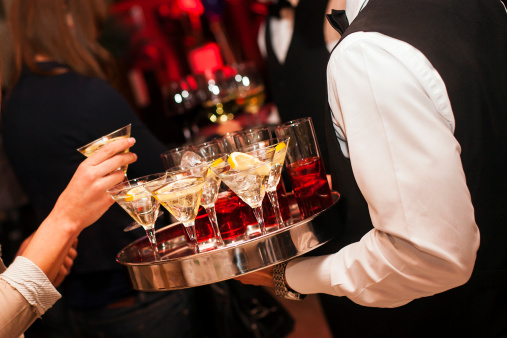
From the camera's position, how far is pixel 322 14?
2.61m

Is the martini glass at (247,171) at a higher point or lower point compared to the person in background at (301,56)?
lower

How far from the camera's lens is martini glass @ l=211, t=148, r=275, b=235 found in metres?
1.28

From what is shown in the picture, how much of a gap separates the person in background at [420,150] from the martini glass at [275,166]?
0.43 feet

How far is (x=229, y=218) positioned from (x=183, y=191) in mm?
227

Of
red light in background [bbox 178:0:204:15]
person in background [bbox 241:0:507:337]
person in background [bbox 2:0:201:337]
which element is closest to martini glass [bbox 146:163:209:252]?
person in background [bbox 241:0:507:337]

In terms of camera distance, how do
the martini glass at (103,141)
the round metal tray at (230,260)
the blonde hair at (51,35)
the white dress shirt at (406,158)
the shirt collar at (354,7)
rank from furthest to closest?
the blonde hair at (51,35), the martini glass at (103,141), the shirt collar at (354,7), the round metal tray at (230,260), the white dress shirt at (406,158)

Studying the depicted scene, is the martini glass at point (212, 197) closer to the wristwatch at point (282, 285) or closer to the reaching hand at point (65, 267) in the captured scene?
the wristwatch at point (282, 285)

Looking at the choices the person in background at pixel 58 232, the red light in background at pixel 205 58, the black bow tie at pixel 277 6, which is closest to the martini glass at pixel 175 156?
the person in background at pixel 58 232

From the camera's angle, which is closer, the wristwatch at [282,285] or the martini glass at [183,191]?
the martini glass at [183,191]

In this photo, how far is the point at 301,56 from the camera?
2.76 meters

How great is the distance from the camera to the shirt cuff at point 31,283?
1454mm

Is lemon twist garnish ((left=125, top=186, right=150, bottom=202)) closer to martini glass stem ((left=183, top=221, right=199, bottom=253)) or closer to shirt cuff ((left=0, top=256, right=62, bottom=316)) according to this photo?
martini glass stem ((left=183, top=221, right=199, bottom=253))

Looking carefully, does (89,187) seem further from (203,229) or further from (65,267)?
(65,267)

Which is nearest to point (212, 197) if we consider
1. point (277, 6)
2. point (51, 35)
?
point (51, 35)
